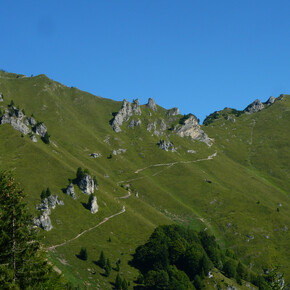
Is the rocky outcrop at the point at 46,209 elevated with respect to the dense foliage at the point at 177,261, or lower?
elevated

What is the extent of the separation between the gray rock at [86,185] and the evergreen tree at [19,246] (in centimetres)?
→ 12884

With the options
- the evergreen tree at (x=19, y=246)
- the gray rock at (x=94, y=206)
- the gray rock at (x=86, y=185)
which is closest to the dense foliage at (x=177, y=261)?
the gray rock at (x=94, y=206)

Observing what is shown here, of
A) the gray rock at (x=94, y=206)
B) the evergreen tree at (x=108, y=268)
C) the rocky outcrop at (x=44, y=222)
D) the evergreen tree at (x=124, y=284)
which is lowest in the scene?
the evergreen tree at (x=124, y=284)

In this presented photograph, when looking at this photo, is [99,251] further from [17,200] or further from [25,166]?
[17,200]

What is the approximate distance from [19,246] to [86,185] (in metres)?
130

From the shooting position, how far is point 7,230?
110 feet

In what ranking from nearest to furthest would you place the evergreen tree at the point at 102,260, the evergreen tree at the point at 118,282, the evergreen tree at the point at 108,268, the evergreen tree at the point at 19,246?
1. the evergreen tree at the point at 19,246
2. the evergreen tree at the point at 118,282
3. the evergreen tree at the point at 108,268
4. the evergreen tree at the point at 102,260

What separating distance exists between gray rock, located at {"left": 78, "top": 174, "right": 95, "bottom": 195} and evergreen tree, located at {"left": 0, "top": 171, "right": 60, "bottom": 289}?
129 metres

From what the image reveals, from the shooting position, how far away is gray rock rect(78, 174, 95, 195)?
16225 centimetres

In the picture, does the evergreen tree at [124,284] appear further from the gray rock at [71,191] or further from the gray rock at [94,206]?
the gray rock at [71,191]

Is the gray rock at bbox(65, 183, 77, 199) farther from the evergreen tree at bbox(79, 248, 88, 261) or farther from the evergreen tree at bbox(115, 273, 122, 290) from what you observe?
the evergreen tree at bbox(115, 273, 122, 290)

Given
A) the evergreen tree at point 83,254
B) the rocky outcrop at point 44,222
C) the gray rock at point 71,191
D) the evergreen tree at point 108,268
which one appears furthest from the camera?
the gray rock at point 71,191

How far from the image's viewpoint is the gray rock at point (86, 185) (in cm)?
16225

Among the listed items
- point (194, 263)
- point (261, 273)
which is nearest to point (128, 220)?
point (194, 263)
